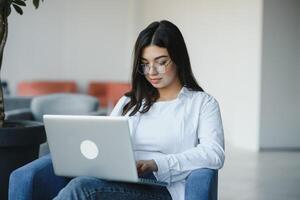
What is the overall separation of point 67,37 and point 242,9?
3447 millimetres

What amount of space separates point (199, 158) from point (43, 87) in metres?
6.57

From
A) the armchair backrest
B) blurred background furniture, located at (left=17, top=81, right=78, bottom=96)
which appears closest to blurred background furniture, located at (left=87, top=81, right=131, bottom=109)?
blurred background furniture, located at (left=17, top=81, right=78, bottom=96)

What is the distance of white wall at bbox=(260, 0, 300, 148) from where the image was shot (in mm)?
6312

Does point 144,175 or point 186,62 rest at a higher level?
point 186,62

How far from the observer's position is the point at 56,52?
8578 millimetres

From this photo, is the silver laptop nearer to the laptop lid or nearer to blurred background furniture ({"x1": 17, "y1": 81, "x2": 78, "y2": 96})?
the laptop lid

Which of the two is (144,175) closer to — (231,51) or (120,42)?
(231,51)

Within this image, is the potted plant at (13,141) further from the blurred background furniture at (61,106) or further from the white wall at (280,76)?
the white wall at (280,76)

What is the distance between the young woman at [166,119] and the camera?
2.11m

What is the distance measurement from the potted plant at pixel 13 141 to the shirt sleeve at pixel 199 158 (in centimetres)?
86

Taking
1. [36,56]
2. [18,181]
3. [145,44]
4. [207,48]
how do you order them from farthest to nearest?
[36,56] → [207,48] → [145,44] → [18,181]

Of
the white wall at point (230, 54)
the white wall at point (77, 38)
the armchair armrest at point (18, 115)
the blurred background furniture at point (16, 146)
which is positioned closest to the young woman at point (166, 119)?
the blurred background furniture at point (16, 146)

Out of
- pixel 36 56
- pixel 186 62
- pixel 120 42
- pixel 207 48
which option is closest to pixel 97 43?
pixel 120 42

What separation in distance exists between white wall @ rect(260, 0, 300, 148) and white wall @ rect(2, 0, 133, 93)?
295 centimetres
